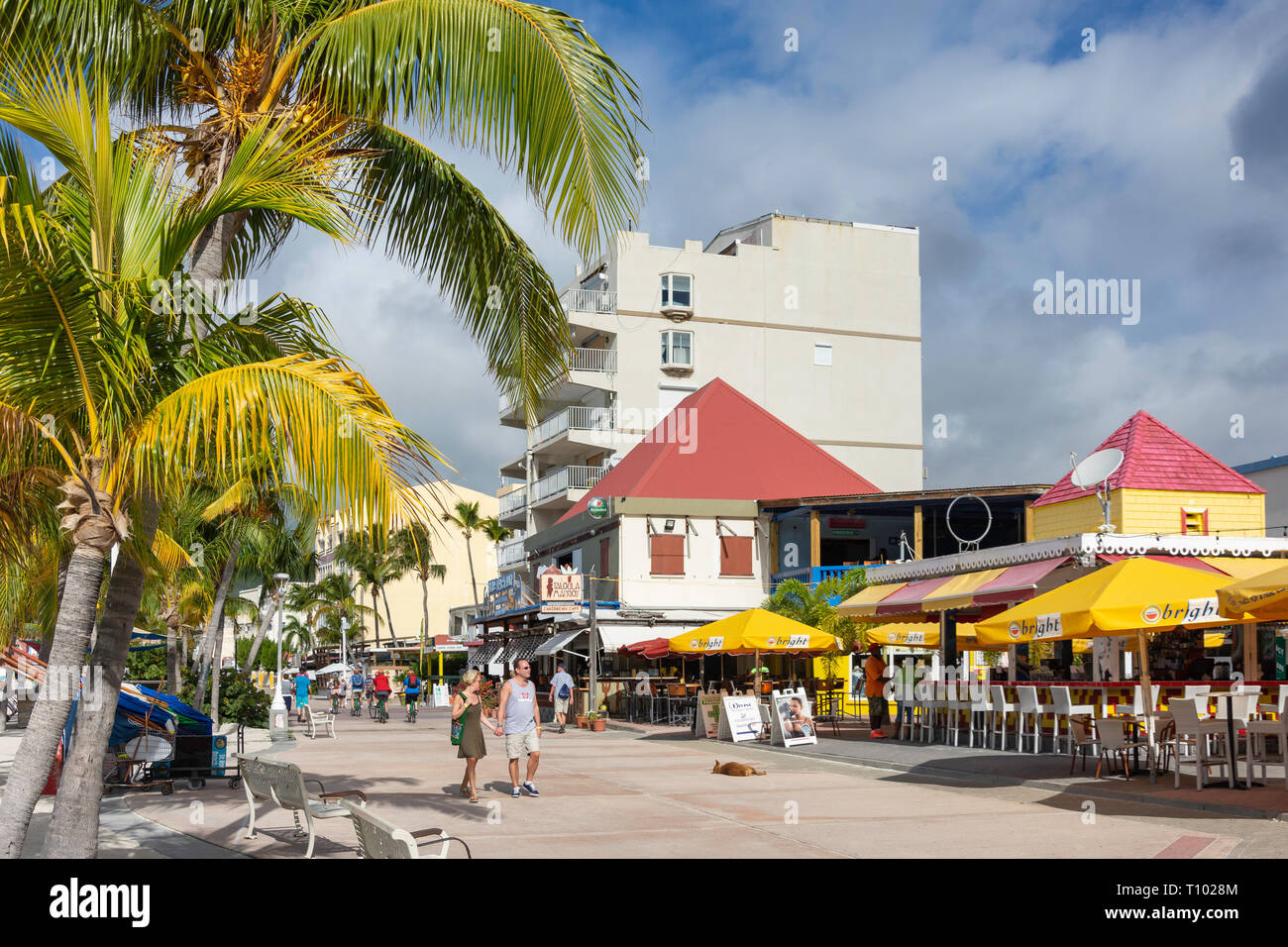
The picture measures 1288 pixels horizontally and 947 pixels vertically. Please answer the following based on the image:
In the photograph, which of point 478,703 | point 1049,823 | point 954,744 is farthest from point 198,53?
point 954,744

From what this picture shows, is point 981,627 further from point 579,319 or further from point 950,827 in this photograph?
point 579,319

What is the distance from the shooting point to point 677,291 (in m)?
53.1

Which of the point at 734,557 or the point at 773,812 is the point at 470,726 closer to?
the point at 773,812

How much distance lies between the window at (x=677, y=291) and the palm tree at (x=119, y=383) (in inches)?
1768

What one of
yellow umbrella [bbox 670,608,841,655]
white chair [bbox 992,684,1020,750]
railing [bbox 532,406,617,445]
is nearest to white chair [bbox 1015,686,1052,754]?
white chair [bbox 992,684,1020,750]

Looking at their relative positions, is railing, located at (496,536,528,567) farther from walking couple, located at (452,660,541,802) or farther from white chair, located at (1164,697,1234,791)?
white chair, located at (1164,697,1234,791)

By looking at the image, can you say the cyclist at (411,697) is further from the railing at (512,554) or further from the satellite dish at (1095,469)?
the satellite dish at (1095,469)

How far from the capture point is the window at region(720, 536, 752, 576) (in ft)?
133

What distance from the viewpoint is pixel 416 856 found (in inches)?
234

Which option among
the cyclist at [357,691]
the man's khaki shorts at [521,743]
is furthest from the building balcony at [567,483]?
the man's khaki shorts at [521,743]

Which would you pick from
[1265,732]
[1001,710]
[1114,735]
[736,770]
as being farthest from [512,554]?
[1265,732]

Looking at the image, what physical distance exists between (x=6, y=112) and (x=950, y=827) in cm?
968

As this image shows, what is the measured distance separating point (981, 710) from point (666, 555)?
19503 millimetres
